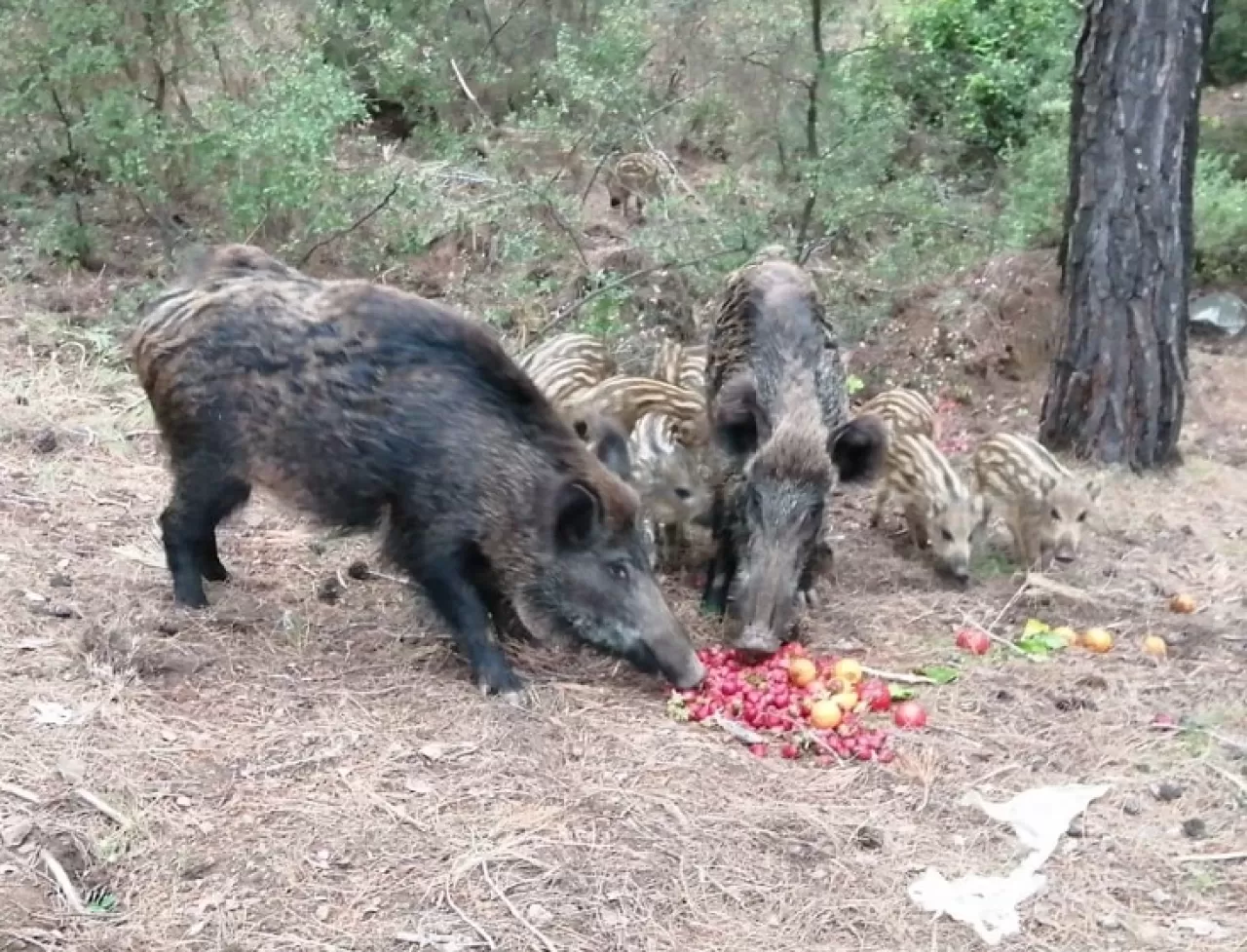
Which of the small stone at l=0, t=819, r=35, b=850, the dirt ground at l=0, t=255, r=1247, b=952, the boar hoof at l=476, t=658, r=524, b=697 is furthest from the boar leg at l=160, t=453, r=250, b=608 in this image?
the small stone at l=0, t=819, r=35, b=850

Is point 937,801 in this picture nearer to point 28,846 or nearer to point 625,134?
point 28,846

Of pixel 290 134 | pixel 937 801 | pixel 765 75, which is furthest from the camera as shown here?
pixel 765 75

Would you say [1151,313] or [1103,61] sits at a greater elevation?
[1103,61]

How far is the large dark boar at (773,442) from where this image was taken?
5598 mm

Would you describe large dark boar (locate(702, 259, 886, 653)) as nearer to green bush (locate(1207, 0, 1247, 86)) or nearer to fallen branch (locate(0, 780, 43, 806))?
fallen branch (locate(0, 780, 43, 806))

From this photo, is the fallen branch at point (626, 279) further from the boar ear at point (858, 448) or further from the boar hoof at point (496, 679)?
the boar hoof at point (496, 679)

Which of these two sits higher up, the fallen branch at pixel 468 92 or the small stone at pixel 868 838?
the fallen branch at pixel 468 92

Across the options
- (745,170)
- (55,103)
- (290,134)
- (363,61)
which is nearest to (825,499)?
(290,134)

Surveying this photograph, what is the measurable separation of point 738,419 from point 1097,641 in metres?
1.61

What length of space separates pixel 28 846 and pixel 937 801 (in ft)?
8.54

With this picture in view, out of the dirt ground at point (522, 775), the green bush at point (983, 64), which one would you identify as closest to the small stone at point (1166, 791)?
the dirt ground at point (522, 775)

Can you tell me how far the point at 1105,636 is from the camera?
581cm

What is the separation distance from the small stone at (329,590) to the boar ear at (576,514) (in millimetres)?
1190

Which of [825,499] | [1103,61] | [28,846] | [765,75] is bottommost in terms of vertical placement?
[28,846]
